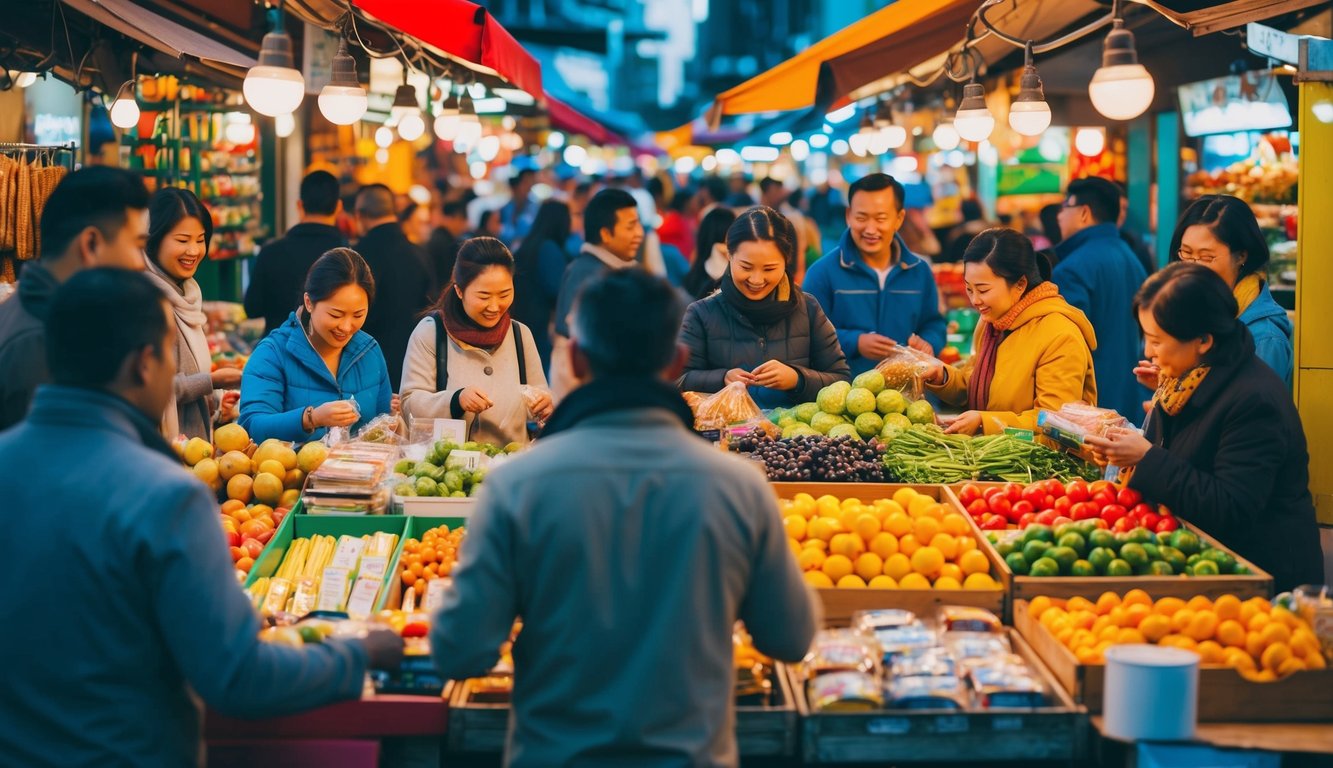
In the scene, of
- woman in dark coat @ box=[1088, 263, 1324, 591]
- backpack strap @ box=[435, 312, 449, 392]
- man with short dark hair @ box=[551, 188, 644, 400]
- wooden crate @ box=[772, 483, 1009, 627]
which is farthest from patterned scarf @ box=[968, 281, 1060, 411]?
man with short dark hair @ box=[551, 188, 644, 400]

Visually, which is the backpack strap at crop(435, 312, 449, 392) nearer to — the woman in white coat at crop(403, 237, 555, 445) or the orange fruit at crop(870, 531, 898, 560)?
the woman in white coat at crop(403, 237, 555, 445)

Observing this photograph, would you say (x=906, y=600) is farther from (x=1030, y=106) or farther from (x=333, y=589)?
(x=1030, y=106)

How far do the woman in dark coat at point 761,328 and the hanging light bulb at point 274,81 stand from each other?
194 centimetres

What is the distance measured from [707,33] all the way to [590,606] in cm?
10626

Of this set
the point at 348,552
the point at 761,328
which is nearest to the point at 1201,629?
the point at 348,552

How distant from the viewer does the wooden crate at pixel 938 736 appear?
334 cm

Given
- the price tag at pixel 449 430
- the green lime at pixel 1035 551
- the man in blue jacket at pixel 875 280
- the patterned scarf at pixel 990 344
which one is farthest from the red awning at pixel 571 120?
the green lime at pixel 1035 551

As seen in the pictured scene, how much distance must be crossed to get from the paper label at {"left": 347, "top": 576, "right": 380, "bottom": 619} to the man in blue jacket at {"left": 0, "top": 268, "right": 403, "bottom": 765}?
1306 millimetres

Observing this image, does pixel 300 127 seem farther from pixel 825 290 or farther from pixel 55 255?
pixel 55 255

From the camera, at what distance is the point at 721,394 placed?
590 cm

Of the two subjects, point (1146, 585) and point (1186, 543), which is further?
point (1186, 543)

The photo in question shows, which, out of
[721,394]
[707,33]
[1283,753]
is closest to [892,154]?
[721,394]

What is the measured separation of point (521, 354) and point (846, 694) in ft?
9.74

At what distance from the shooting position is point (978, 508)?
15.8 ft
